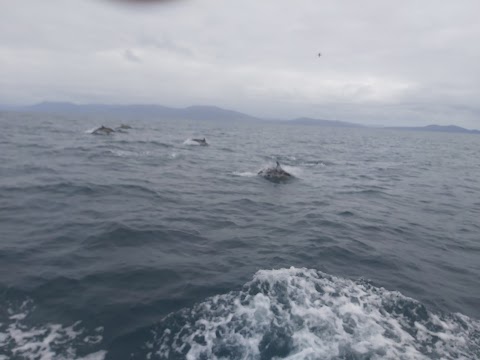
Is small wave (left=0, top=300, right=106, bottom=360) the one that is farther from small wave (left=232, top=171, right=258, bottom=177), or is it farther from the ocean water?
small wave (left=232, top=171, right=258, bottom=177)

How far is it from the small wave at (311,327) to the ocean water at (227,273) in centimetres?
4

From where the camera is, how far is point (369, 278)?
1134 centimetres

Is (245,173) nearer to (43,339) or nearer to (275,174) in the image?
(275,174)

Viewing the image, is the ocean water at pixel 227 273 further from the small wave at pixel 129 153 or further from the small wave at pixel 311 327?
the small wave at pixel 129 153

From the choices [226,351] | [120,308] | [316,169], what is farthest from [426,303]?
[316,169]

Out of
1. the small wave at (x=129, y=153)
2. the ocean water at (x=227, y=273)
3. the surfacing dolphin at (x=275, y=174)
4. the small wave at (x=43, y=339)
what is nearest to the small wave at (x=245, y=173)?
the surfacing dolphin at (x=275, y=174)

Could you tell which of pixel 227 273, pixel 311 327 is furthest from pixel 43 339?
pixel 311 327

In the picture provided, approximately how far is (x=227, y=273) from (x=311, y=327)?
352cm

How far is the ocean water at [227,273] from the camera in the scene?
26.1 feet

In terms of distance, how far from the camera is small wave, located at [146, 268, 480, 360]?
7.74m

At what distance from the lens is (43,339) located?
764 cm

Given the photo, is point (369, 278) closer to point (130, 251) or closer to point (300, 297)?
point (300, 297)

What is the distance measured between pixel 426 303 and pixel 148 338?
859 centimetres

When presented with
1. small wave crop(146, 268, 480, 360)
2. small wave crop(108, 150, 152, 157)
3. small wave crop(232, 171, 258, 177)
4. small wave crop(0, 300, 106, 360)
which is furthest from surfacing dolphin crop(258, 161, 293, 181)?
small wave crop(0, 300, 106, 360)
